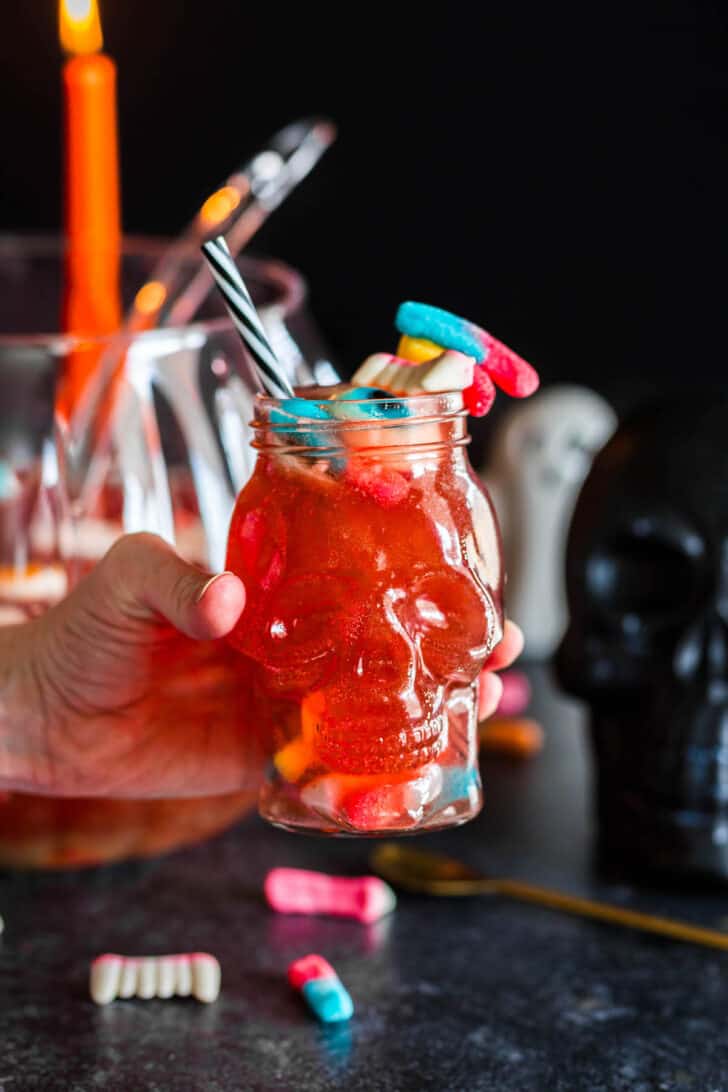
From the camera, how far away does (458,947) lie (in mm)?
1019

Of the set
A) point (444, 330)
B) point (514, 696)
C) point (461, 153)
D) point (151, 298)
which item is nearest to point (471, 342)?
point (444, 330)

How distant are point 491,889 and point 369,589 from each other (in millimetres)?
439

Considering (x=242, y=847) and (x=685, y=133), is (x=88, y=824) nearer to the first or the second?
(x=242, y=847)

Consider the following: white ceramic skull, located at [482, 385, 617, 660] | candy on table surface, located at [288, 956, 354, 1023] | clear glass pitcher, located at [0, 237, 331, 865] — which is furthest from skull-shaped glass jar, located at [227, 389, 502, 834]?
white ceramic skull, located at [482, 385, 617, 660]

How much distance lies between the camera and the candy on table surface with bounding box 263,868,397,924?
3.43 feet

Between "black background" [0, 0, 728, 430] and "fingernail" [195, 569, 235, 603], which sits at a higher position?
"black background" [0, 0, 728, 430]

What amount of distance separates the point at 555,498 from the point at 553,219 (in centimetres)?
45

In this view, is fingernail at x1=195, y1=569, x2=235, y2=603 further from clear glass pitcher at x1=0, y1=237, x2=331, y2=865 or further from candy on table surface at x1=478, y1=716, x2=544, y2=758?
candy on table surface at x1=478, y1=716, x2=544, y2=758

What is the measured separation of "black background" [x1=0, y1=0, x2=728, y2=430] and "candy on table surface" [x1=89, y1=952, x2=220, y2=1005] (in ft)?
3.79

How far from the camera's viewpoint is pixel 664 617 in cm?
108

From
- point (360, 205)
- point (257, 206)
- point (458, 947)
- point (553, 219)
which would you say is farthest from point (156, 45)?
point (458, 947)

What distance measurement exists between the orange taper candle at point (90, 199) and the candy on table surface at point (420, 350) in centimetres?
31

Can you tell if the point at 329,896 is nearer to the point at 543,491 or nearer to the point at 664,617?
the point at 664,617

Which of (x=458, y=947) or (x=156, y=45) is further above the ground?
(x=156, y=45)
